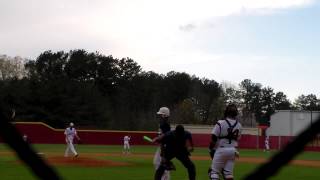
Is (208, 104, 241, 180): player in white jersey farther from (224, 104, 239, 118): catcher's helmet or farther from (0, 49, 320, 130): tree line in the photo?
(0, 49, 320, 130): tree line

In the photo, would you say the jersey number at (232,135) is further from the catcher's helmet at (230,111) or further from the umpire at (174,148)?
the umpire at (174,148)

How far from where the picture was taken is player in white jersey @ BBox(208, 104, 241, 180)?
1236 cm

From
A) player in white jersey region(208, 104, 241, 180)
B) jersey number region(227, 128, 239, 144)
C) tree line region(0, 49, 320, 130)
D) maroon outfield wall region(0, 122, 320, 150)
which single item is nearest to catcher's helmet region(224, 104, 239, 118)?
player in white jersey region(208, 104, 241, 180)

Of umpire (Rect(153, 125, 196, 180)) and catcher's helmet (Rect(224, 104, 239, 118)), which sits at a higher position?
catcher's helmet (Rect(224, 104, 239, 118))

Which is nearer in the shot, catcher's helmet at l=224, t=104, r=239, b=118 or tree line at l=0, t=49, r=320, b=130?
catcher's helmet at l=224, t=104, r=239, b=118

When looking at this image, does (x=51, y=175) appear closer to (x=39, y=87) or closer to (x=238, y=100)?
(x=39, y=87)

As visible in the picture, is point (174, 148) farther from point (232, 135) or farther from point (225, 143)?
point (232, 135)

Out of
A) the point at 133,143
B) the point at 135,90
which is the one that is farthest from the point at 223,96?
the point at 133,143

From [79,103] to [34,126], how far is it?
21.1 metres

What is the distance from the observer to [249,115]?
125m

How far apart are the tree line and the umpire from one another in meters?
52.7

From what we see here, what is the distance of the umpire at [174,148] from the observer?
46.9 feet

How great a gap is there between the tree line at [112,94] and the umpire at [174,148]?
52.7m

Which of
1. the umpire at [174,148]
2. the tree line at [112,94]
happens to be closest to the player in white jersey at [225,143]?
the umpire at [174,148]
